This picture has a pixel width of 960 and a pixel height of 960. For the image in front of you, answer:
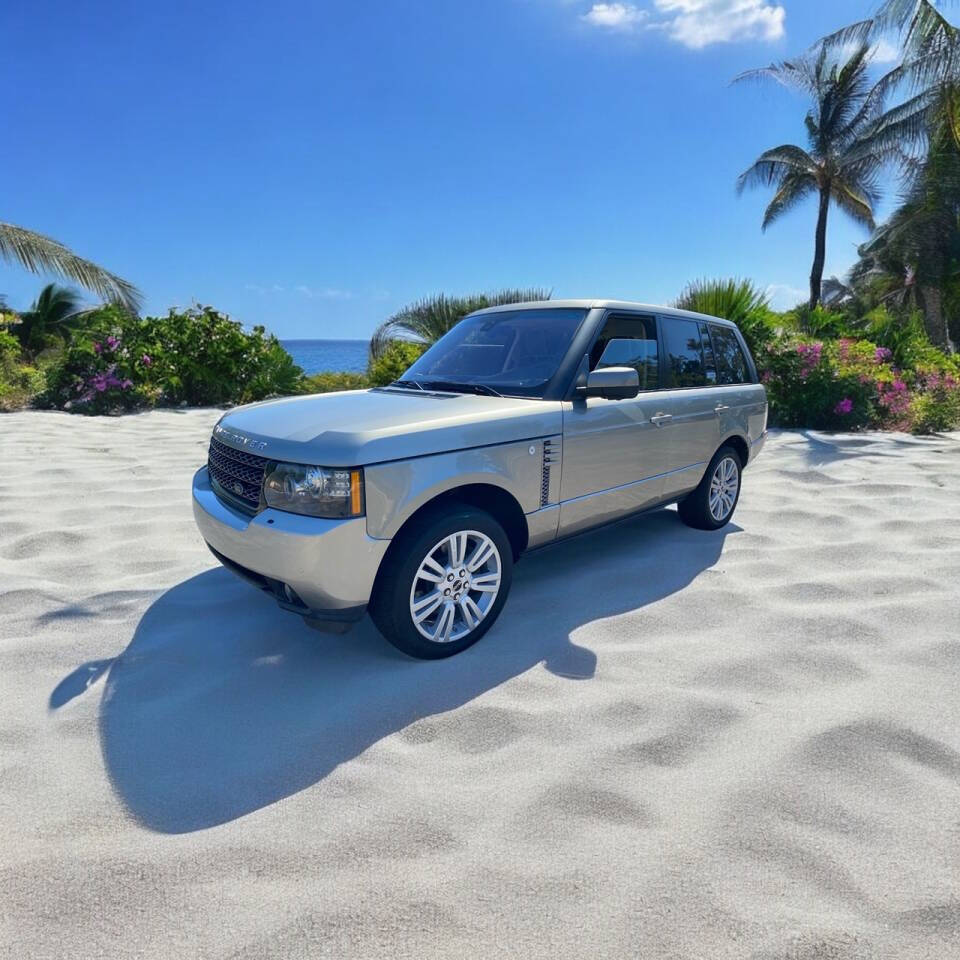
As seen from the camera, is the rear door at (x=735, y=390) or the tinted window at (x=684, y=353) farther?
the rear door at (x=735, y=390)

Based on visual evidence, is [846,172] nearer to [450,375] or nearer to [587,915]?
[450,375]

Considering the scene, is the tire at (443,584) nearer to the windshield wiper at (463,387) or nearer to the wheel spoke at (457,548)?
the wheel spoke at (457,548)

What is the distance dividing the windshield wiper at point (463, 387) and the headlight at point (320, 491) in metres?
1.19

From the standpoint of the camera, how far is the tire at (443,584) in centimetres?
293

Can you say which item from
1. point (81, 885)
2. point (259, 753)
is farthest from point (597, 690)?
point (81, 885)

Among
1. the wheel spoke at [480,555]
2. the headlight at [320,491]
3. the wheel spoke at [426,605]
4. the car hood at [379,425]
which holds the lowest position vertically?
the wheel spoke at [426,605]

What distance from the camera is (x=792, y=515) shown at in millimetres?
5664

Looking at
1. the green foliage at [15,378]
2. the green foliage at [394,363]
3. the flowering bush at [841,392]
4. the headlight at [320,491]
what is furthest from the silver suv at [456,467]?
the green foliage at [15,378]

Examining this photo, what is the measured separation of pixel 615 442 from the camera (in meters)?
3.95

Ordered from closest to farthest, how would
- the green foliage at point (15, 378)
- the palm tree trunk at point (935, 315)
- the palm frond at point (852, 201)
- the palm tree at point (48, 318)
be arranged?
the green foliage at point (15, 378) → the palm tree at point (48, 318) → the palm tree trunk at point (935, 315) → the palm frond at point (852, 201)

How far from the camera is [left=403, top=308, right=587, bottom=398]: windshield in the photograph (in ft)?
12.4

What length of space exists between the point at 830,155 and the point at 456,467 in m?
32.1

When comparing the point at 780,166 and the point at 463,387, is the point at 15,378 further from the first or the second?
the point at 780,166

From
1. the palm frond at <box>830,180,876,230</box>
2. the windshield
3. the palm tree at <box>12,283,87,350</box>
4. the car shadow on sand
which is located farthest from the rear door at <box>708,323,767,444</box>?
the palm frond at <box>830,180,876,230</box>
